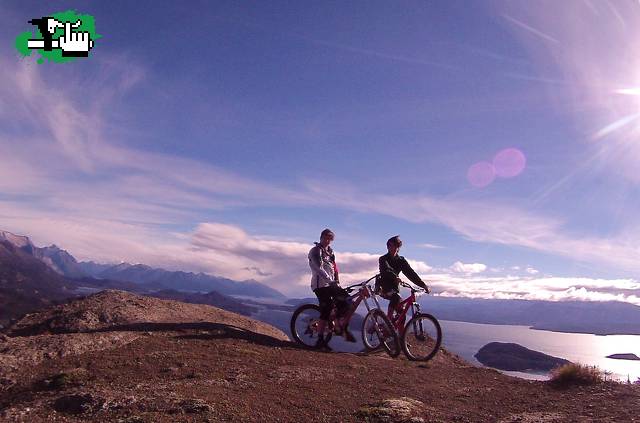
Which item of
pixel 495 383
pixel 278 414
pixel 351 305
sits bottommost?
pixel 495 383

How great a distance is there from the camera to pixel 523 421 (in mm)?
7184

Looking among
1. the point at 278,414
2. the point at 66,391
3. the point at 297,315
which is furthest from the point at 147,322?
the point at 278,414

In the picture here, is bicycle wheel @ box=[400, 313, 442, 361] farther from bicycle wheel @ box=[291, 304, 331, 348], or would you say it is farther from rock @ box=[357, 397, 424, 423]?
rock @ box=[357, 397, 424, 423]

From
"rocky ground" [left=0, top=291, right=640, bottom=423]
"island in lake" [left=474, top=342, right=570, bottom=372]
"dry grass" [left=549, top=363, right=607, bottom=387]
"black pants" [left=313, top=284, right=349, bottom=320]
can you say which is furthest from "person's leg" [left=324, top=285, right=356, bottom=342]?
→ "island in lake" [left=474, top=342, right=570, bottom=372]

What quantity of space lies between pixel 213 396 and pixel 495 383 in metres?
7.92

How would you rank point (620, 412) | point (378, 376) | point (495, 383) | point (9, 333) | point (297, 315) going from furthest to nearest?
point (297, 315) < point (9, 333) < point (495, 383) < point (378, 376) < point (620, 412)

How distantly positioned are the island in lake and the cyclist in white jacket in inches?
6930

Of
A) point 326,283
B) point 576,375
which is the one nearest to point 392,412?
point 326,283

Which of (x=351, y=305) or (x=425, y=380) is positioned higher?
(x=351, y=305)

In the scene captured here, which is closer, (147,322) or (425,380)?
(425,380)

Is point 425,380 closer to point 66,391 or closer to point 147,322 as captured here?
point 66,391

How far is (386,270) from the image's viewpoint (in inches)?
506

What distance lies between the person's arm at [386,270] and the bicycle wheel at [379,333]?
1133 mm

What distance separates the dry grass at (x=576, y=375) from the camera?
1067 centimetres
